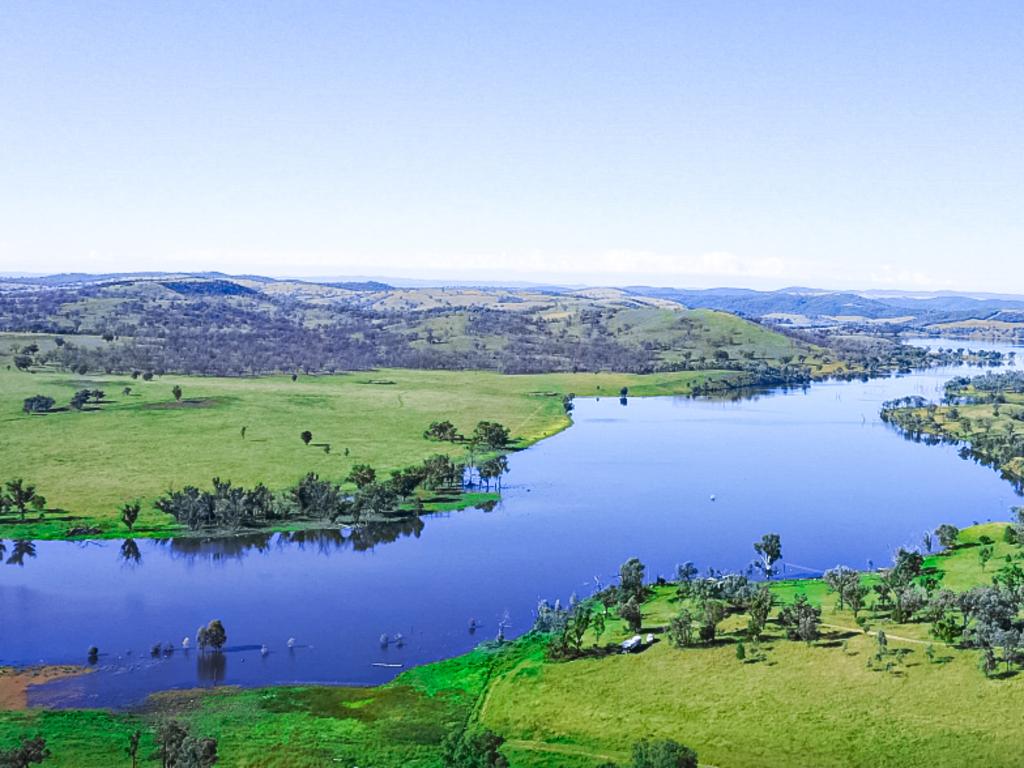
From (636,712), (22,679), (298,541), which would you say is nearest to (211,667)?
(22,679)

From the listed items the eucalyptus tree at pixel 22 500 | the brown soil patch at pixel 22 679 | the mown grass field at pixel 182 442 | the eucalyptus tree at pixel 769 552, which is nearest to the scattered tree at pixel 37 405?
the mown grass field at pixel 182 442

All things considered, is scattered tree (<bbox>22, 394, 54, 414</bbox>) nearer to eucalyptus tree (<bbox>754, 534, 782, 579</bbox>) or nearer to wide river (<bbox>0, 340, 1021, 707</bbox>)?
wide river (<bbox>0, 340, 1021, 707</bbox>)

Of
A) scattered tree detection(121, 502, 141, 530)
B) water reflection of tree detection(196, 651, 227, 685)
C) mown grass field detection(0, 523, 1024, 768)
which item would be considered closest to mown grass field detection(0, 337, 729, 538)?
scattered tree detection(121, 502, 141, 530)

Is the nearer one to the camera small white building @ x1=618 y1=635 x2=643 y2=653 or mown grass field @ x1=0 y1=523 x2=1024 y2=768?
mown grass field @ x1=0 y1=523 x2=1024 y2=768

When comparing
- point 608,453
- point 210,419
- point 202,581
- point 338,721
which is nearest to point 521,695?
point 338,721

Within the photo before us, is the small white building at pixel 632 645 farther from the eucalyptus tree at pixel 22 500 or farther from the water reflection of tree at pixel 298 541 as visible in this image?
the eucalyptus tree at pixel 22 500

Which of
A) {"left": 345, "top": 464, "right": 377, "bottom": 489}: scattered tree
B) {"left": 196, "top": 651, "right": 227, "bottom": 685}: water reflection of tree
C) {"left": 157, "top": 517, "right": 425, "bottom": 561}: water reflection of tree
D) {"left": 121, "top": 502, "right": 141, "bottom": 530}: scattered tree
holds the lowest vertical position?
{"left": 157, "top": 517, "right": 425, "bottom": 561}: water reflection of tree
